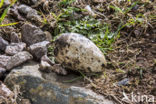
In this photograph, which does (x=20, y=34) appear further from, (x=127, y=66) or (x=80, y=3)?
(x=127, y=66)

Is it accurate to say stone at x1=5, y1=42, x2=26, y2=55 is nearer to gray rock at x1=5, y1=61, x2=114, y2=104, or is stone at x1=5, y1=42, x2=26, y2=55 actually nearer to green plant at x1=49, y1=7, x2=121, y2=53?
gray rock at x1=5, y1=61, x2=114, y2=104

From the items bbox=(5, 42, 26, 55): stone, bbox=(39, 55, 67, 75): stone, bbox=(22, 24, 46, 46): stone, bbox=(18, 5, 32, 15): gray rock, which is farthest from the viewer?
bbox=(18, 5, 32, 15): gray rock

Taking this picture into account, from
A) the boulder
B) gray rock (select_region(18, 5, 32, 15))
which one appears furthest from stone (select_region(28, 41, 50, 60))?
gray rock (select_region(18, 5, 32, 15))

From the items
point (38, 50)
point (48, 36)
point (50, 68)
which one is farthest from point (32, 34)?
point (50, 68)

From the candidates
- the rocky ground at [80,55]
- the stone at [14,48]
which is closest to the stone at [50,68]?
the rocky ground at [80,55]

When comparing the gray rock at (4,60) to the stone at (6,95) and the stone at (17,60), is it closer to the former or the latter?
the stone at (17,60)

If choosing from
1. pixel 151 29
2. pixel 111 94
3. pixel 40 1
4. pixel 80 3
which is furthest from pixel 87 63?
pixel 40 1
